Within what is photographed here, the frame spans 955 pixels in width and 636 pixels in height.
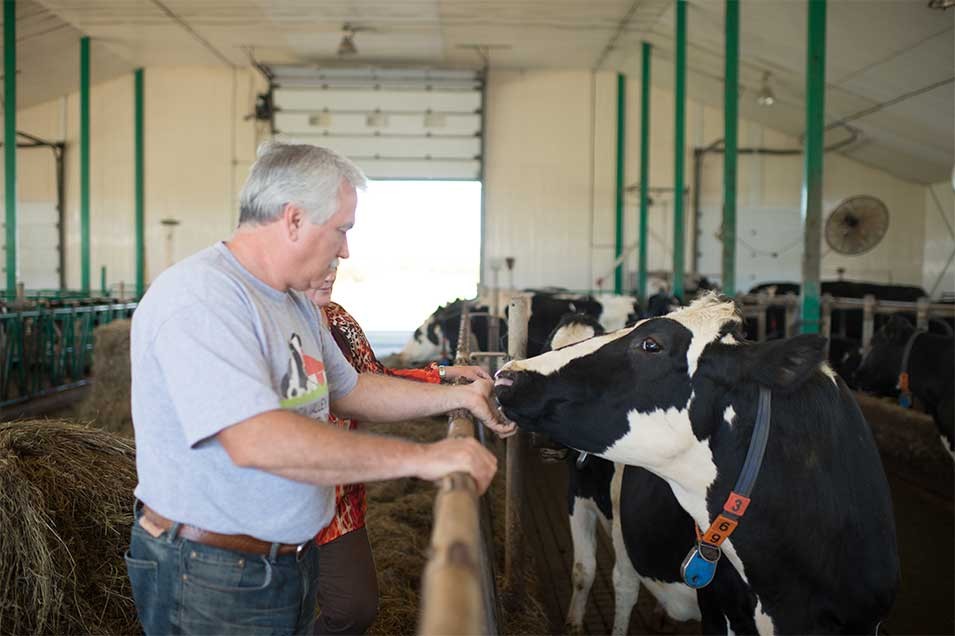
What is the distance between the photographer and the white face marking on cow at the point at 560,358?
85.4 inches

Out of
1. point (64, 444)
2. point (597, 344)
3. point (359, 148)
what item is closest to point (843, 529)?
point (597, 344)

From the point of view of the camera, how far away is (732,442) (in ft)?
7.02

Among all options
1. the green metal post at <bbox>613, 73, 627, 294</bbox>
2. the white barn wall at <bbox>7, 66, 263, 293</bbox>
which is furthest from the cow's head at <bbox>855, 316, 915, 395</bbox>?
the white barn wall at <bbox>7, 66, 263, 293</bbox>

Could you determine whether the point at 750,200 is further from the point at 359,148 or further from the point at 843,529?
the point at 843,529

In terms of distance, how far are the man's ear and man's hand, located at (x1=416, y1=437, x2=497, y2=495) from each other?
523 millimetres

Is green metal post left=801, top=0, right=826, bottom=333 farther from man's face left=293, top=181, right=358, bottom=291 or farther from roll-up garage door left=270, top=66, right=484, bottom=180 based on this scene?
roll-up garage door left=270, top=66, right=484, bottom=180

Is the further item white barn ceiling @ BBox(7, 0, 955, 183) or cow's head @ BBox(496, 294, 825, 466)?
white barn ceiling @ BBox(7, 0, 955, 183)

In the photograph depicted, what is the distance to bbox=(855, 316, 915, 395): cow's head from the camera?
6.18 m

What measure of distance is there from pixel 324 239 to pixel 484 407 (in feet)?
2.25

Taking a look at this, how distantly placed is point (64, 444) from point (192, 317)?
1.45 metres

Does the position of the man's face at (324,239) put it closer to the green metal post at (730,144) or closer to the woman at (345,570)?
the woman at (345,570)

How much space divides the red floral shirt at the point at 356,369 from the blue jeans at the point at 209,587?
0.64m

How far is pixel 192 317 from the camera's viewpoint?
4.66 feet

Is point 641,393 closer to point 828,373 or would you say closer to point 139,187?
point 828,373
